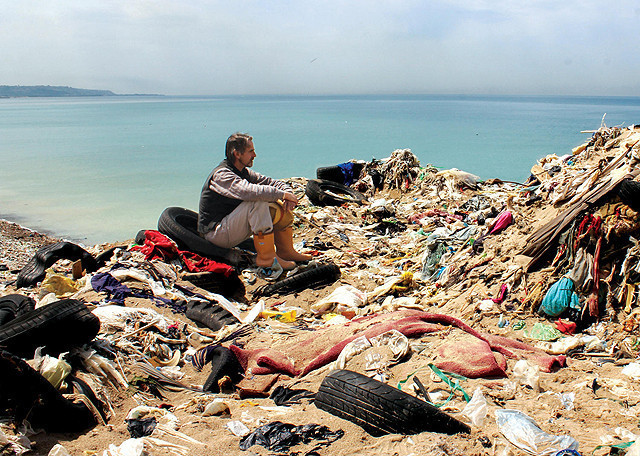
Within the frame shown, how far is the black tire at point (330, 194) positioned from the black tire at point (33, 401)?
26.1 ft

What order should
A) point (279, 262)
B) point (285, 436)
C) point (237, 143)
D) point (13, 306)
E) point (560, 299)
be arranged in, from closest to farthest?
point (285, 436) < point (13, 306) < point (560, 299) < point (237, 143) < point (279, 262)

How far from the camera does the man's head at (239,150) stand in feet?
18.9

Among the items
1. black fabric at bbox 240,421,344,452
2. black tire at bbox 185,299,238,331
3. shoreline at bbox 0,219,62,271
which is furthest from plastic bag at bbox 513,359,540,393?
shoreline at bbox 0,219,62,271

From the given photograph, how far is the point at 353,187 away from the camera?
12.2 m

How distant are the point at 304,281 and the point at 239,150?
6.13 ft

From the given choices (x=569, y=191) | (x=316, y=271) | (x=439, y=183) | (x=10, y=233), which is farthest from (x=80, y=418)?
(x=10, y=233)

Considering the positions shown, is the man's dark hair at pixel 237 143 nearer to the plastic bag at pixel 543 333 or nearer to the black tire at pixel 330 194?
the plastic bag at pixel 543 333

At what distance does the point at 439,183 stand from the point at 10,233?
1061 centimetres

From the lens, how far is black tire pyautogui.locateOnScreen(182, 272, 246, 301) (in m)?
5.56

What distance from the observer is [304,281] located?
5.89 metres

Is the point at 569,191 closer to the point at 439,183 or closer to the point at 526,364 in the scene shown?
the point at 526,364

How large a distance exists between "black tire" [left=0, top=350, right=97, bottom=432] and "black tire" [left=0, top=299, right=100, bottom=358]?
0.58 m

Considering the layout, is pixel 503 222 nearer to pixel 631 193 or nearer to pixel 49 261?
pixel 631 193

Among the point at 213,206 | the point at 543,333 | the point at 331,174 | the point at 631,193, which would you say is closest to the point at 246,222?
the point at 213,206
